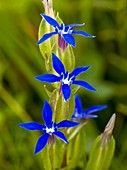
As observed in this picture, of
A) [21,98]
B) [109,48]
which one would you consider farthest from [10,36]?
[109,48]

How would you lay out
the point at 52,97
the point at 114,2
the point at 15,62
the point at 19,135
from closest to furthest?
the point at 52,97
the point at 19,135
the point at 15,62
the point at 114,2

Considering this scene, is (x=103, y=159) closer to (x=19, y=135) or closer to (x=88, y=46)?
(x=19, y=135)

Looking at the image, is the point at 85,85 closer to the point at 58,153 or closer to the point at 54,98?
the point at 54,98

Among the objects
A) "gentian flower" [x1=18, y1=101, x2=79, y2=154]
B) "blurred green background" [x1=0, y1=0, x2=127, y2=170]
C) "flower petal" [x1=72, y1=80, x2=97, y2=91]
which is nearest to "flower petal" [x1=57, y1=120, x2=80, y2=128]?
"gentian flower" [x1=18, y1=101, x2=79, y2=154]

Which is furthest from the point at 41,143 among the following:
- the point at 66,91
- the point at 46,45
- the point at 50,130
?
the point at 46,45

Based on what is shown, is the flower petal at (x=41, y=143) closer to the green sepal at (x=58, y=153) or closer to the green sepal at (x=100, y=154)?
the green sepal at (x=58, y=153)

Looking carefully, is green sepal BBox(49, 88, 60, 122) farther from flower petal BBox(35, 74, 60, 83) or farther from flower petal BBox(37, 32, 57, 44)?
flower petal BBox(37, 32, 57, 44)
